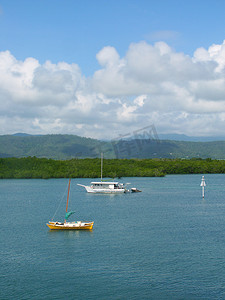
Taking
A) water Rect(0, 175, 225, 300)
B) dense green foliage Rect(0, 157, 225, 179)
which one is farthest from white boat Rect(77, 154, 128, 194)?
dense green foliage Rect(0, 157, 225, 179)

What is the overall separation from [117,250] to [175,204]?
32.3 m

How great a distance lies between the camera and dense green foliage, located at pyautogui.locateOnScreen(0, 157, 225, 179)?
134000 millimetres

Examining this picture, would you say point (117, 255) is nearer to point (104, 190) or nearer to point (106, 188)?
point (104, 190)

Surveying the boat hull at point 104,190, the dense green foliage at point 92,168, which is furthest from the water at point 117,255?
the dense green foliage at point 92,168

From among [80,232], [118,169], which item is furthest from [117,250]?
[118,169]

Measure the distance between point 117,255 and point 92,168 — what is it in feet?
347

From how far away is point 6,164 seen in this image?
141125 mm

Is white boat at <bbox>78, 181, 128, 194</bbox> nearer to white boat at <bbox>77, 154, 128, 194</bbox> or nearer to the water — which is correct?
white boat at <bbox>77, 154, 128, 194</bbox>

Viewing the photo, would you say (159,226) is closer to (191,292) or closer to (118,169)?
(191,292)

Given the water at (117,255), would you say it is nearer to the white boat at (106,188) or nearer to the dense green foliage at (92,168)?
the white boat at (106,188)

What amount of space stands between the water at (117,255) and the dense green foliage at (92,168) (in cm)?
7626

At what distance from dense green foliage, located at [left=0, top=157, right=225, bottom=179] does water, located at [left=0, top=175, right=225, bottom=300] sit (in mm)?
76257

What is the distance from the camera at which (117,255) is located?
33.0 meters

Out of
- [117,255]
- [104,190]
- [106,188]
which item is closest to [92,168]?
[106,188]
